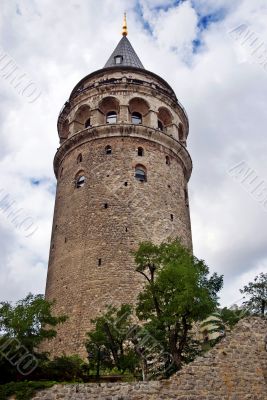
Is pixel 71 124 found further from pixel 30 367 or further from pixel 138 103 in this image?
pixel 30 367

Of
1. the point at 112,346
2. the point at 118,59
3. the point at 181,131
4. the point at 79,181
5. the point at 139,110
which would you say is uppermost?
the point at 118,59

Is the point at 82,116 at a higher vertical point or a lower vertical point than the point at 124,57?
lower

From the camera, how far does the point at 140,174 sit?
26.9 meters

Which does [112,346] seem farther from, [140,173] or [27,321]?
[140,173]

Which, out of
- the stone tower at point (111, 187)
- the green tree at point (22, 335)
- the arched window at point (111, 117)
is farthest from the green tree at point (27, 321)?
the arched window at point (111, 117)

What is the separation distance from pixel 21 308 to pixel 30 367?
6.49 feet

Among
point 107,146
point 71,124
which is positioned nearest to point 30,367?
point 107,146

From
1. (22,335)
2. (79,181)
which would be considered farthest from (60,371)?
(79,181)

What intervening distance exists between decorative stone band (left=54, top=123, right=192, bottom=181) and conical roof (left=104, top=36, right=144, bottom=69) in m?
6.09

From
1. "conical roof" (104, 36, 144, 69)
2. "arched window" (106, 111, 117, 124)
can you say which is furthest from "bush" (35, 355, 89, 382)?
"conical roof" (104, 36, 144, 69)

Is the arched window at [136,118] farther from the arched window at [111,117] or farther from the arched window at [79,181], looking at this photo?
the arched window at [79,181]

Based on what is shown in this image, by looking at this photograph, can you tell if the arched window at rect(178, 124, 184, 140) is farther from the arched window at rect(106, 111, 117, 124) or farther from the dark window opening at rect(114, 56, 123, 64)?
the dark window opening at rect(114, 56, 123, 64)

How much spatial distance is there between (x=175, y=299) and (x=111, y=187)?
1094 cm

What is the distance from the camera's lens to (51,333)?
15625 millimetres
